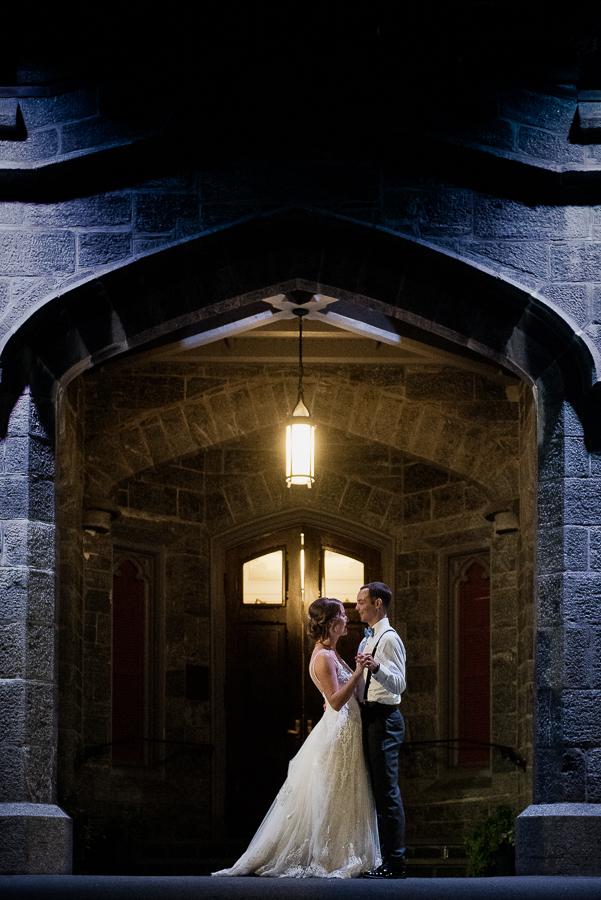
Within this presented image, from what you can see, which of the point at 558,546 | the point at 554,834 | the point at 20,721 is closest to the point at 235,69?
the point at 558,546

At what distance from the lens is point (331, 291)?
23.3ft

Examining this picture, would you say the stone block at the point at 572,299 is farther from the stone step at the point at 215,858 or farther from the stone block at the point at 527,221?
the stone step at the point at 215,858

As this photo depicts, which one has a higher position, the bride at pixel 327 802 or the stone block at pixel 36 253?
the stone block at pixel 36 253

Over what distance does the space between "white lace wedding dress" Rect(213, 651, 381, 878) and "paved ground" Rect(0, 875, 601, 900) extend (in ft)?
1.84

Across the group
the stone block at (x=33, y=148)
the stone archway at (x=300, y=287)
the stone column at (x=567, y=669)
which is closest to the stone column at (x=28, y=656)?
the stone archway at (x=300, y=287)

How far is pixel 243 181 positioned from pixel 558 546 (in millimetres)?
2413

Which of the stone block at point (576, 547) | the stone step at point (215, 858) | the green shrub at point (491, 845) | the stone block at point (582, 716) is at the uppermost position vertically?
the stone block at point (576, 547)

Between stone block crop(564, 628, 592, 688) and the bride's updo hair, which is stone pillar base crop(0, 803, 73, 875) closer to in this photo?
the bride's updo hair

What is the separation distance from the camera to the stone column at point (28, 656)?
6098 millimetres

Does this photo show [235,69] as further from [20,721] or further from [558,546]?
[20,721]

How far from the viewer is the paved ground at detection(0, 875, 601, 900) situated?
16.8ft

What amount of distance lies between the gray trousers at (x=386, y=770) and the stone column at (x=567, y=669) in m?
0.57

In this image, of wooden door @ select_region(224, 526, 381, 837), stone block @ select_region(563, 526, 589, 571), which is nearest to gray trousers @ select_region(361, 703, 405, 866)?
stone block @ select_region(563, 526, 589, 571)

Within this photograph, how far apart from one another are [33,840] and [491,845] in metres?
3.01
